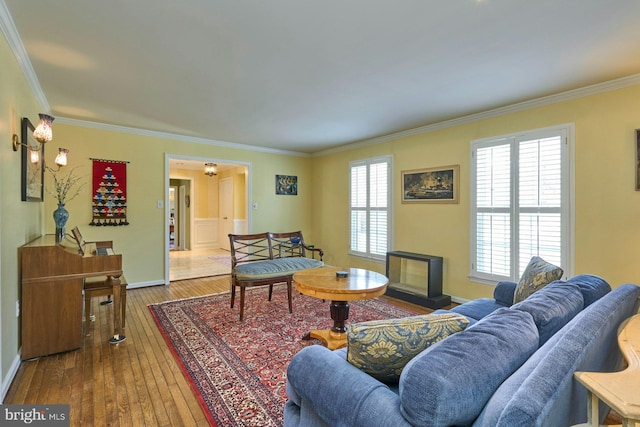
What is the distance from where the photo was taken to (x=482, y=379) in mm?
898

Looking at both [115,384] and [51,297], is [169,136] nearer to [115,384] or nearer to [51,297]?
[51,297]

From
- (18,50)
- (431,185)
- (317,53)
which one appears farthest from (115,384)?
(431,185)

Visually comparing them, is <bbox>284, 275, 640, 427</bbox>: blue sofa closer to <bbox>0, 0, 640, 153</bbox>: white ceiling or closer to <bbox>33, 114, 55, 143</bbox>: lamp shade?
<bbox>0, 0, 640, 153</bbox>: white ceiling

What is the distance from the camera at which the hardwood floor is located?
1.84 meters

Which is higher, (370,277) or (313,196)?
(313,196)

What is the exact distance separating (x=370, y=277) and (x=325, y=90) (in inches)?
76.0

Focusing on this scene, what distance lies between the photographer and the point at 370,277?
2.94m

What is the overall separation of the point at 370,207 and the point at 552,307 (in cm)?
399

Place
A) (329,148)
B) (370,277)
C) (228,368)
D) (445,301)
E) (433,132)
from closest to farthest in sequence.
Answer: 1. (228,368)
2. (370,277)
3. (445,301)
4. (433,132)
5. (329,148)

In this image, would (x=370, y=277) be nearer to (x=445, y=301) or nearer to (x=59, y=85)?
(x=445, y=301)

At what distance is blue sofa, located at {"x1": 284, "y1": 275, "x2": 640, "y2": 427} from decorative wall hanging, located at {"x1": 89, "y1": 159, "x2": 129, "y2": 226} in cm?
437

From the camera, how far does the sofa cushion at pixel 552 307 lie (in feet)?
4.32

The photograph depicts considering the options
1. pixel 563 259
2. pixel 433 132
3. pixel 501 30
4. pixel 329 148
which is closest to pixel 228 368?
pixel 501 30

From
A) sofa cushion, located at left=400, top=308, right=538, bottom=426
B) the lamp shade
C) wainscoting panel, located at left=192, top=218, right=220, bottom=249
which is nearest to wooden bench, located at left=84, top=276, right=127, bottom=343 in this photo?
the lamp shade
